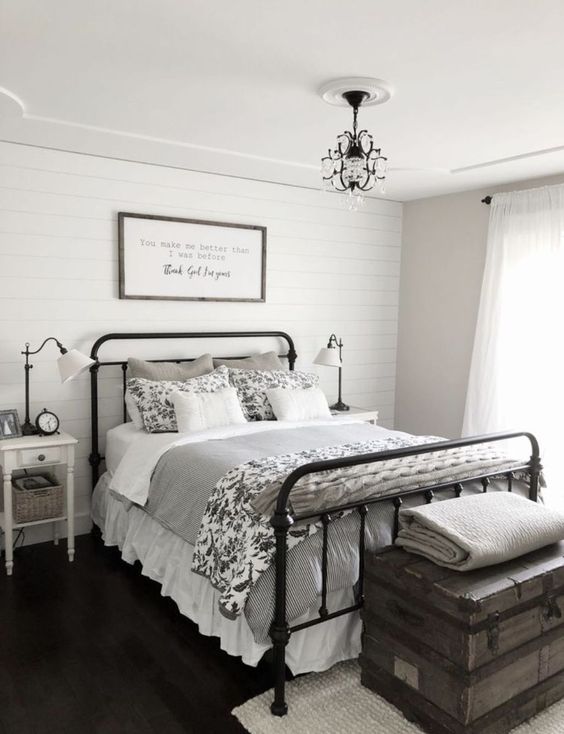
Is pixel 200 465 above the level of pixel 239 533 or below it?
above

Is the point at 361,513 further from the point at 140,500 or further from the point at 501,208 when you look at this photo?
the point at 501,208

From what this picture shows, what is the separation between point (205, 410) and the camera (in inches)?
149

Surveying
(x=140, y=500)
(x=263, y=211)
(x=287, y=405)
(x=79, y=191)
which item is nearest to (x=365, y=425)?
(x=287, y=405)

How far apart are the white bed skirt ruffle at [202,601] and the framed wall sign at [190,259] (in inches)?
55.3

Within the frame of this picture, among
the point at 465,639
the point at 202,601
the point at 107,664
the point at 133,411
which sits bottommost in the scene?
the point at 107,664

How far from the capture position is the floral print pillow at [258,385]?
4141mm

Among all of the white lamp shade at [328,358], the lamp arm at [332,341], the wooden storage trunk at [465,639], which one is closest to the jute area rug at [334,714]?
the wooden storage trunk at [465,639]

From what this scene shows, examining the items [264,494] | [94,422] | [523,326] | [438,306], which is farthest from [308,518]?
[438,306]

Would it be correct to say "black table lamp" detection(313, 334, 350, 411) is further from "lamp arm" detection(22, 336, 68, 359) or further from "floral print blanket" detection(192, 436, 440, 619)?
"lamp arm" detection(22, 336, 68, 359)

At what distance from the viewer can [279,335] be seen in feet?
16.0

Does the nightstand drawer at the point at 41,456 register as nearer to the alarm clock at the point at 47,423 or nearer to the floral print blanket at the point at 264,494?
the alarm clock at the point at 47,423

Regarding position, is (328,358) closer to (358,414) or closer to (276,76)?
(358,414)

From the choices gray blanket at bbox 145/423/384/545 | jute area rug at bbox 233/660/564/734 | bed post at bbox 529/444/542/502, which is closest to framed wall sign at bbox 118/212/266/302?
gray blanket at bbox 145/423/384/545

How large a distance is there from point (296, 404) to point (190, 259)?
1.24 metres
